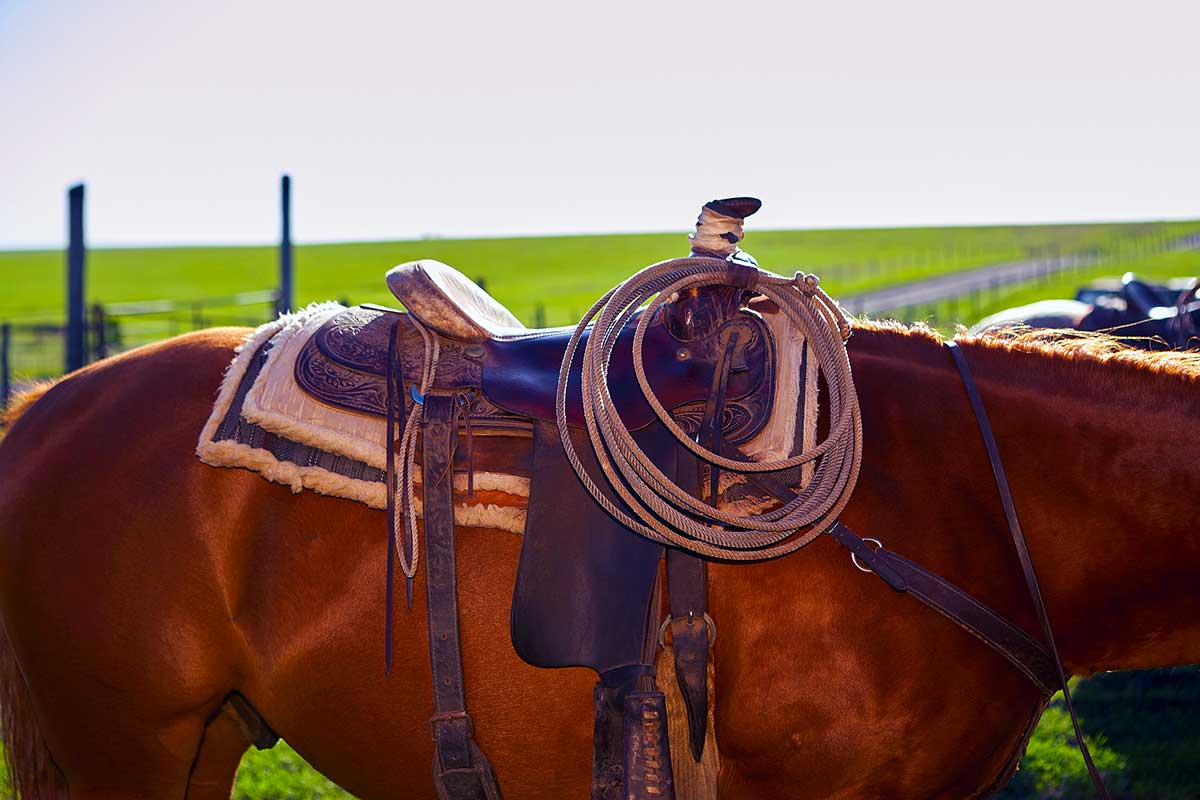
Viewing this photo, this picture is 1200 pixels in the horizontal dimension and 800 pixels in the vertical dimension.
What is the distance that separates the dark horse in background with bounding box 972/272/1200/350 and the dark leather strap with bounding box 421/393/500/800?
130cm

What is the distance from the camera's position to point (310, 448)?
6.53 ft

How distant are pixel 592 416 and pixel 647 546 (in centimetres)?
29

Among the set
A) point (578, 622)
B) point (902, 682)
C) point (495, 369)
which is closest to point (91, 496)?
point (495, 369)

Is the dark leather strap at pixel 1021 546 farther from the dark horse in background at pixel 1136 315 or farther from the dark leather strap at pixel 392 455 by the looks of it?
the dark leather strap at pixel 392 455

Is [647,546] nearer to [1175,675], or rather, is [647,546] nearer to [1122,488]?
[1122,488]

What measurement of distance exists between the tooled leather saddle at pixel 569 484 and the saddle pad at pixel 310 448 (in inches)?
1.4

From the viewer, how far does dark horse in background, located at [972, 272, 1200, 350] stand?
364 centimetres

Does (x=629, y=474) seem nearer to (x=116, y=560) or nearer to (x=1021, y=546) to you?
(x=1021, y=546)

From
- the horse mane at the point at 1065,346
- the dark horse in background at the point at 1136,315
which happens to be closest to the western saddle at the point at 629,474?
the horse mane at the point at 1065,346

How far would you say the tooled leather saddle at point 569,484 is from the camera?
181 cm

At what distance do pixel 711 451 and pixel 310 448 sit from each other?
0.86m

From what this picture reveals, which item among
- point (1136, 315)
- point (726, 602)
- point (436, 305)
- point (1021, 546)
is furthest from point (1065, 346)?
point (1136, 315)

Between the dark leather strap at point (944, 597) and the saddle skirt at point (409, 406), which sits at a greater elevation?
the saddle skirt at point (409, 406)

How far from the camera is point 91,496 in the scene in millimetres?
2029
